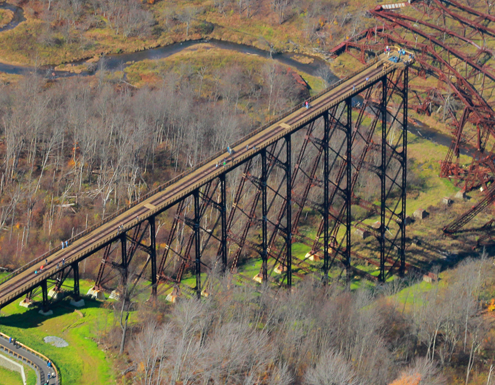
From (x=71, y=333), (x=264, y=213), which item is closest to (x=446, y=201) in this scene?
(x=264, y=213)

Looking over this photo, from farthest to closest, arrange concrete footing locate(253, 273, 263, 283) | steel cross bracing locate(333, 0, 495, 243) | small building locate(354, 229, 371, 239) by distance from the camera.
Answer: steel cross bracing locate(333, 0, 495, 243), small building locate(354, 229, 371, 239), concrete footing locate(253, 273, 263, 283)

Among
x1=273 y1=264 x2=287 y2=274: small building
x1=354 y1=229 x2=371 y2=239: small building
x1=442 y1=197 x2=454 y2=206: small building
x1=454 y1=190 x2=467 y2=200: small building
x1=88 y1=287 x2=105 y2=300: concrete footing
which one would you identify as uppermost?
x1=454 y1=190 x2=467 y2=200: small building

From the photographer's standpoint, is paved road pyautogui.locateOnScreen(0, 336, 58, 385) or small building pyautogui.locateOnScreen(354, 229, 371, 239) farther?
small building pyautogui.locateOnScreen(354, 229, 371, 239)

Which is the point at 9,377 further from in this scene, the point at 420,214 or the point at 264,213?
the point at 420,214

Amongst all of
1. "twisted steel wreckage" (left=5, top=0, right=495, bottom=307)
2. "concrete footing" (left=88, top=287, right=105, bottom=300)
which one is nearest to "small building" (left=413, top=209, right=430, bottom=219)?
"twisted steel wreckage" (left=5, top=0, right=495, bottom=307)

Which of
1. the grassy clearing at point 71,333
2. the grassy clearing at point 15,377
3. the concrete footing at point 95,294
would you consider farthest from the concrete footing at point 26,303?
the grassy clearing at point 15,377

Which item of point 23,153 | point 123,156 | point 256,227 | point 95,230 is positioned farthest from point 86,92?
point 95,230

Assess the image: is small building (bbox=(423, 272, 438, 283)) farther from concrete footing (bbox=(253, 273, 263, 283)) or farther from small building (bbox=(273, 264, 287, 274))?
concrete footing (bbox=(253, 273, 263, 283))
